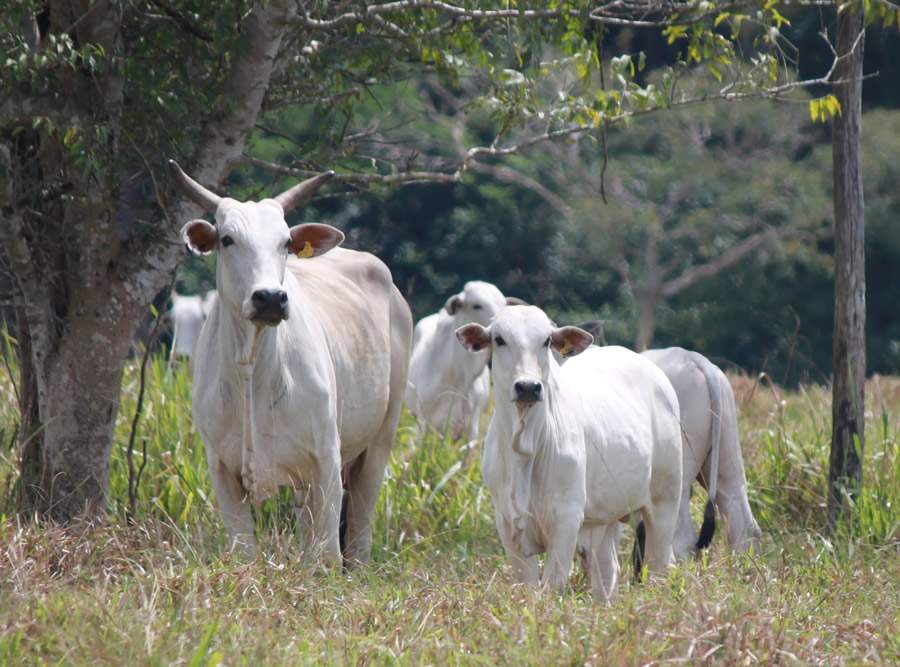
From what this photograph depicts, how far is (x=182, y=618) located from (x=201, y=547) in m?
1.12

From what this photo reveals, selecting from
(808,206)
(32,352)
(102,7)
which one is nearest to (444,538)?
(32,352)

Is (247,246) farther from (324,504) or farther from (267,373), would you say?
(324,504)

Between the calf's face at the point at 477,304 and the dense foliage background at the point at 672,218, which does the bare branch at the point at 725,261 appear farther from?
the calf's face at the point at 477,304

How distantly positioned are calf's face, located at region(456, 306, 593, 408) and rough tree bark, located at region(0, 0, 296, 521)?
143cm

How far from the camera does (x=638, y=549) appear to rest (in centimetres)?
772

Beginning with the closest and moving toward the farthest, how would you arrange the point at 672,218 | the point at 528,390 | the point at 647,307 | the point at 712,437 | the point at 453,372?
the point at 528,390, the point at 712,437, the point at 453,372, the point at 647,307, the point at 672,218

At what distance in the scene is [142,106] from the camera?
714 cm

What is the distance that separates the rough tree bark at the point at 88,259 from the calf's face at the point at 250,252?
605 millimetres

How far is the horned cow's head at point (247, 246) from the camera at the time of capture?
638cm

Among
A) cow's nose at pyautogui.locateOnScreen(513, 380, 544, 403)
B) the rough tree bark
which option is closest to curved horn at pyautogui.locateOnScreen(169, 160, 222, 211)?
the rough tree bark

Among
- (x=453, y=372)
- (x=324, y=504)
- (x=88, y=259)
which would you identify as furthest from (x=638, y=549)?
(x=453, y=372)

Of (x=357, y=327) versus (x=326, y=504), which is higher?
(x=357, y=327)

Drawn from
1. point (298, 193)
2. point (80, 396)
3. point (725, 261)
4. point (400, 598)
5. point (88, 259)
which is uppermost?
point (298, 193)

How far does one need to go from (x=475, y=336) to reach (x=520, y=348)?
287 millimetres
